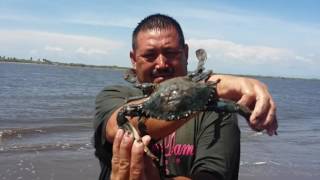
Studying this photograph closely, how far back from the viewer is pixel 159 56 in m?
3.95

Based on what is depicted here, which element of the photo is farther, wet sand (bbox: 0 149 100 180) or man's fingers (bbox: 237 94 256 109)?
wet sand (bbox: 0 149 100 180)

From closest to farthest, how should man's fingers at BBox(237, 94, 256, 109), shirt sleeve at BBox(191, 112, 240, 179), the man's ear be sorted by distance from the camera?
man's fingers at BBox(237, 94, 256, 109) < shirt sleeve at BBox(191, 112, 240, 179) < the man's ear

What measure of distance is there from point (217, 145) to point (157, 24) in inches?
42.4

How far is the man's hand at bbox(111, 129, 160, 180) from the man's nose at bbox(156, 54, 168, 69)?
779 mm

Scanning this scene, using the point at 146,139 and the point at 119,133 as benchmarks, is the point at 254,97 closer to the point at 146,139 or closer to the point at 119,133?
the point at 146,139

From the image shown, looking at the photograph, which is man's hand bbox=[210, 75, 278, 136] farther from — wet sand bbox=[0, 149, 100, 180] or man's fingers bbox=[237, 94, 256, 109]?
wet sand bbox=[0, 149, 100, 180]

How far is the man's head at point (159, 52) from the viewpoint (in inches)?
155

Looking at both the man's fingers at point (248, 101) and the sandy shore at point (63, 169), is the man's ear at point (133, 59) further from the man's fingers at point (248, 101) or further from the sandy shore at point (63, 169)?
the sandy shore at point (63, 169)

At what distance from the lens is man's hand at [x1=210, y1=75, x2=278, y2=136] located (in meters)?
3.26

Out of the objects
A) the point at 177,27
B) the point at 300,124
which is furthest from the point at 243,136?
the point at 177,27

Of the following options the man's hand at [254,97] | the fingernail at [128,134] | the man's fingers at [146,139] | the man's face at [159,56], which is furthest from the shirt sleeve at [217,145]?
the fingernail at [128,134]

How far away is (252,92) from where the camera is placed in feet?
11.4

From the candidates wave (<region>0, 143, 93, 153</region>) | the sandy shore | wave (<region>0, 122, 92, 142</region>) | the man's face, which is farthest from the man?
wave (<region>0, 122, 92, 142</region>)

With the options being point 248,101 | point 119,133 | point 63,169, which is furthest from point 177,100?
point 63,169
